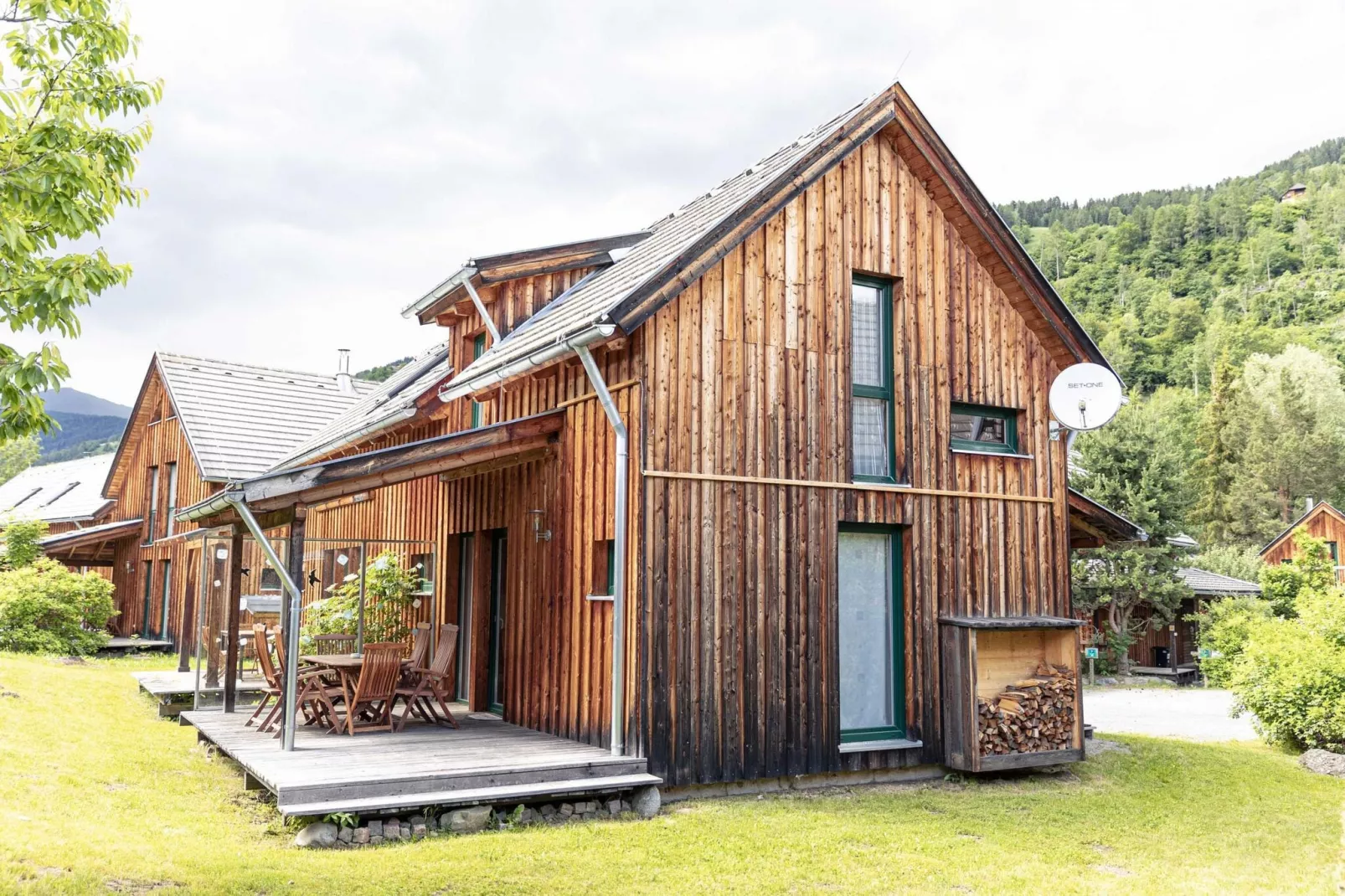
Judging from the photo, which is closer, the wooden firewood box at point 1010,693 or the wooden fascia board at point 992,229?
the wooden firewood box at point 1010,693

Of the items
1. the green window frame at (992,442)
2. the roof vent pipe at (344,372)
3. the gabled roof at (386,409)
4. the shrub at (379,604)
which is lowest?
the shrub at (379,604)

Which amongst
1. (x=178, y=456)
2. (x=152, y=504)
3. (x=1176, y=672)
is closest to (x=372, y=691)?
(x=178, y=456)

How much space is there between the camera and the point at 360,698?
9609 millimetres

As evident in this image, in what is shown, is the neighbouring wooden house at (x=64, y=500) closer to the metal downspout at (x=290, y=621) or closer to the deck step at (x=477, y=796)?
the metal downspout at (x=290, y=621)

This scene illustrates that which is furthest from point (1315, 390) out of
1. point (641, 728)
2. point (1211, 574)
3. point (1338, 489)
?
point (641, 728)

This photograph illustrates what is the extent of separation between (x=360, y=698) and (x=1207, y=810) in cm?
777

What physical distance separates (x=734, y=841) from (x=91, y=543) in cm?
2485

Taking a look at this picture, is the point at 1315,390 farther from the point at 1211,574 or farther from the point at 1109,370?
the point at 1109,370

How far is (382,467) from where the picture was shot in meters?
8.85

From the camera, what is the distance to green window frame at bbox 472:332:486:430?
12633 mm

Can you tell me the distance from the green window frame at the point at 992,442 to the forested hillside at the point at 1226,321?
16587mm

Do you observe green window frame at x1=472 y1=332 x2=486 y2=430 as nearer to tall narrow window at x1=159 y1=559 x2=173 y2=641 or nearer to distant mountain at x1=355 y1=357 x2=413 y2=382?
tall narrow window at x1=159 y1=559 x2=173 y2=641

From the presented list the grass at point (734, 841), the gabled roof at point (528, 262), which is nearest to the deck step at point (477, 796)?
the grass at point (734, 841)

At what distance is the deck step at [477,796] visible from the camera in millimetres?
6930
